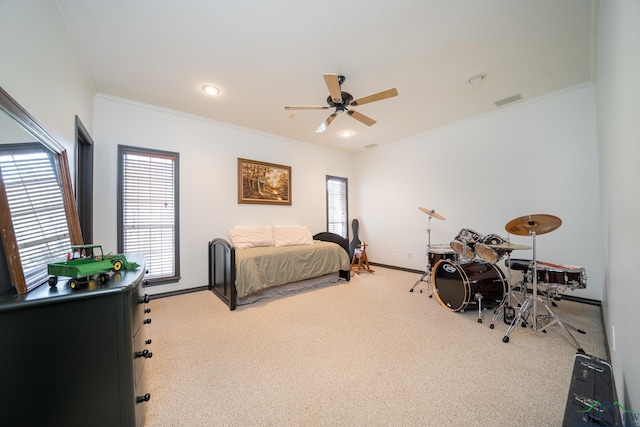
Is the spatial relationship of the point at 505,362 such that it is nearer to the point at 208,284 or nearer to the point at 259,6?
the point at 259,6

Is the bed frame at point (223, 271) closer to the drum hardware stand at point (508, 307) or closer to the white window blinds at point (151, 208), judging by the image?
the white window blinds at point (151, 208)

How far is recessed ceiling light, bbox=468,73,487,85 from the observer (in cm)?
275

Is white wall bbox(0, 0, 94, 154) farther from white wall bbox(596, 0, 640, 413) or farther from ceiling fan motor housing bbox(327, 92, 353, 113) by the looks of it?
white wall bbox(596, 0, 640, 413)

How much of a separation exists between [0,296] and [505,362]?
3047 millimetres

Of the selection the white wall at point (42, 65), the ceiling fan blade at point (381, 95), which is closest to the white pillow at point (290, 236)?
the ceiling fan blade at point (381, 95)

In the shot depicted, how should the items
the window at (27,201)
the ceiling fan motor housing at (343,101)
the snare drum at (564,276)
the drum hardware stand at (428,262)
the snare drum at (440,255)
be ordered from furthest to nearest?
the drum hardware stand at (428,262) < the snare drum at (440,255) < the ceiling fan motor housing at (343,101) < the snare drum at (564,276) < the window at (27,201)

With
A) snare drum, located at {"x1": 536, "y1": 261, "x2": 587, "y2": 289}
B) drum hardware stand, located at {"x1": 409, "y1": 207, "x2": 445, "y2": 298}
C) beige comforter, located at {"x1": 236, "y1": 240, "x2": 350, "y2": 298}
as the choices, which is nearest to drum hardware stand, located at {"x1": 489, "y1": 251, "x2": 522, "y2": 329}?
snare drum, located at {"x1": 536, "y1": 261, "x2": 587, "y2": 289}

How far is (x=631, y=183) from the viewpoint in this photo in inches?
40.7

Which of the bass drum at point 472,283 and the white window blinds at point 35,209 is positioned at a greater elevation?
the white window blinds at point 35,209

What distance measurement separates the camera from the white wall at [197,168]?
313 centimetres

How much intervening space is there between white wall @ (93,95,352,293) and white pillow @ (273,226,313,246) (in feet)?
1.08

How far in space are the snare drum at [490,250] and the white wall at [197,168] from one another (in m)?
3.20

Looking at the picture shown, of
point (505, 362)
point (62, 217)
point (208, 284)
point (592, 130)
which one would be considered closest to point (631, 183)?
point (505, 362)

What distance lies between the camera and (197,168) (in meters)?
3.80
